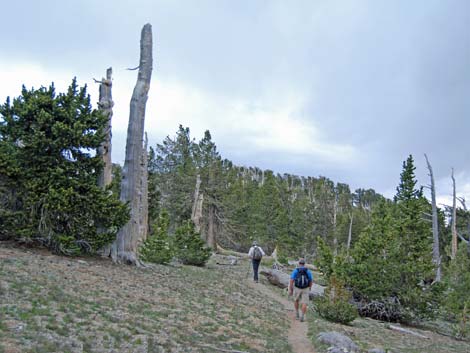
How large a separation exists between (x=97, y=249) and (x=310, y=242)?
3946 cm

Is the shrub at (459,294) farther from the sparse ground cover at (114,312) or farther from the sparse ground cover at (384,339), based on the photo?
the sparse ground cover at (114,312)

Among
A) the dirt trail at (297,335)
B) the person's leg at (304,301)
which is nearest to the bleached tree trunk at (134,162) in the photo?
the dirt trail at (297,335)

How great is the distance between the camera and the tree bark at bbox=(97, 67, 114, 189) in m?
12.6

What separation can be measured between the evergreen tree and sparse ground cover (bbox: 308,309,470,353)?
6288mm

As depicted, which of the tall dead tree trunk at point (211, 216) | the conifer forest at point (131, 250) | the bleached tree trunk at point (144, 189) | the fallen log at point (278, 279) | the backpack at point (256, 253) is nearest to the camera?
the conifer forest at point (131, 250)

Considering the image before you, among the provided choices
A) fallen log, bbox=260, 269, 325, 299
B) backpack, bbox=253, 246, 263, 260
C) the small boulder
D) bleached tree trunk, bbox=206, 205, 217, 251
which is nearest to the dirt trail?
the small boulder

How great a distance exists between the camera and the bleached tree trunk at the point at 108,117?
1263 cm

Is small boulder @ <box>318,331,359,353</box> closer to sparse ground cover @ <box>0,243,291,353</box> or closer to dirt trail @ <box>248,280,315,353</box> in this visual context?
dirt trail @ <box>248,280,315,353</box>

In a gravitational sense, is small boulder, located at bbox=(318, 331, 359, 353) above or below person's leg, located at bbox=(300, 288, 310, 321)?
below

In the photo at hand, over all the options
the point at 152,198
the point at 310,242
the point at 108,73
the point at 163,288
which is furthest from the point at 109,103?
the point at 310,242

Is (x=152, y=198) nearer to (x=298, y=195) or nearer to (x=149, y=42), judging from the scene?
(x=149, y=42)

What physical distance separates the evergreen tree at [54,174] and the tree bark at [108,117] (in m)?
0.93

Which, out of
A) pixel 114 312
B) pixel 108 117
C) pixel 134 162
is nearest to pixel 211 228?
pixel 134 162

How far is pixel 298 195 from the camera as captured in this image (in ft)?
209
